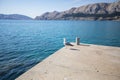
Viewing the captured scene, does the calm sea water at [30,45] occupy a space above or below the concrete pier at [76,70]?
below

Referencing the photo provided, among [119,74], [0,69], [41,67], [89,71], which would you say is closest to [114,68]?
[119,74]

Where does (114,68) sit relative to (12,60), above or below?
above

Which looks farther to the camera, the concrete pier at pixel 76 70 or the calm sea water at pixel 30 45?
the calm sea water at pixel 30 45

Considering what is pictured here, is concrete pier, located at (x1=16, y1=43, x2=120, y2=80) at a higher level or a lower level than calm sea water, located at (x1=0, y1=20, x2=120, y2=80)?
higher

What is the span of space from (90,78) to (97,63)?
282 cm

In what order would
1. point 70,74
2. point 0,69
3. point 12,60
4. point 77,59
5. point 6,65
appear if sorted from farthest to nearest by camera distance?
1. point 12,60
2. point 6,65
3. point 0,69
4. point 77,59
5. point 70,74

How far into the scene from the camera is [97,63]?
32.1 feet

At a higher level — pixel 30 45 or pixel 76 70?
pixel 76 70

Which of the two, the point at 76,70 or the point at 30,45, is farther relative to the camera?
the point at 30,45

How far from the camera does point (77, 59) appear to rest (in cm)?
1069

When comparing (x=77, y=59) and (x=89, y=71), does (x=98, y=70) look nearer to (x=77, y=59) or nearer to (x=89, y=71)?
(x=89, y=71)

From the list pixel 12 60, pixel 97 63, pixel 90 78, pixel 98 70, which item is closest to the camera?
pixel 90 78

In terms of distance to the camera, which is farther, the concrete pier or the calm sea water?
the calm sea water

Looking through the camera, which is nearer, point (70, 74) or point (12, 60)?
point (70, 74)
